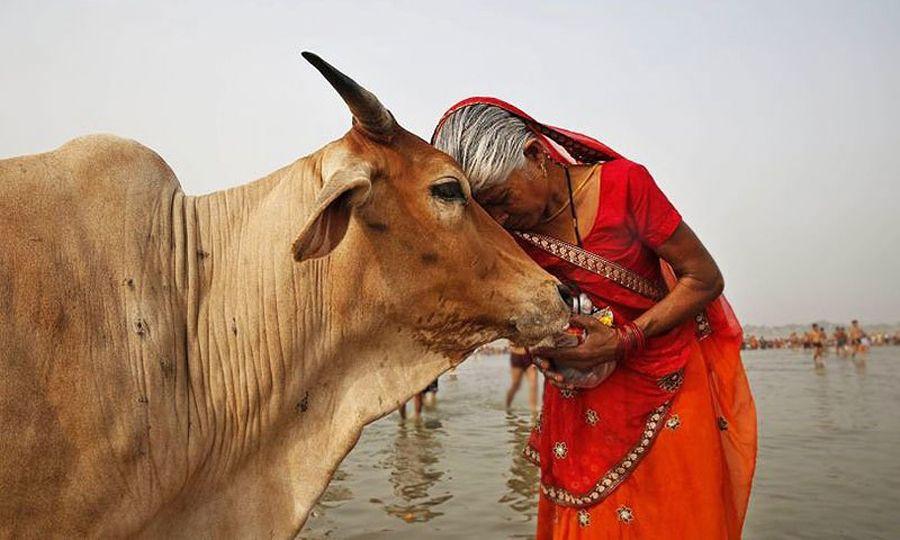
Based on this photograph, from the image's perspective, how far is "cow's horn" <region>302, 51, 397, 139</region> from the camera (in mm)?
2141

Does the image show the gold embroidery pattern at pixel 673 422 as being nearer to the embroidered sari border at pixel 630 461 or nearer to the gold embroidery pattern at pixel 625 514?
the embroidered sari border at pixel 630 461

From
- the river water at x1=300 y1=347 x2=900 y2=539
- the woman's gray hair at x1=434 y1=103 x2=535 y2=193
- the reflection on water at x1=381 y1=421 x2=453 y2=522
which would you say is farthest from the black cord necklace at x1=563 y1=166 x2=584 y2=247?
the reflection on water at x1=381 y1=421 x2=453 y2=522

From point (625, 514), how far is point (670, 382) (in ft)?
1.68

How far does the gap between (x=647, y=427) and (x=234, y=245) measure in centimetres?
162

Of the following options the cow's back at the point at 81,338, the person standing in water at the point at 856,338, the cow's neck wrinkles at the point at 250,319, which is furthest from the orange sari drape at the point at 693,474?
the person standing in water at the point at 856,338

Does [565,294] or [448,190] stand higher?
[448,190]

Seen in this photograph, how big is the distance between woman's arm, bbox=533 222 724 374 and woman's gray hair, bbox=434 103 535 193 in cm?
61

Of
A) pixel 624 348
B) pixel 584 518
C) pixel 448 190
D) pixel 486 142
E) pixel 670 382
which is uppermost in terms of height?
pixel 486 142

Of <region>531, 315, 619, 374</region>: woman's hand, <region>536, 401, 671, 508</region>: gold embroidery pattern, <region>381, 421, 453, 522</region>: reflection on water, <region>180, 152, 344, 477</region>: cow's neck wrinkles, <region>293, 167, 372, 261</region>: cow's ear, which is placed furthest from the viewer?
<region>381, 421, 453, 522</region>: reflection on water

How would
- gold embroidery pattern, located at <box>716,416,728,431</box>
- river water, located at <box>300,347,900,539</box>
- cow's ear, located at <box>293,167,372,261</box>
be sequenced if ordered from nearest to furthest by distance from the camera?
cow's ear, located at <box>293,167,372,261</box> < gold embroidery pattern, located at <box>716,416,728,431</box> < river water, located at <box>300,347,900,539</box>

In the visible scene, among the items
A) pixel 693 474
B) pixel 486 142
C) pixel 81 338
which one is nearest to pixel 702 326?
pixel 693 474

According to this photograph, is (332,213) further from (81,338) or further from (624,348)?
(624,348)

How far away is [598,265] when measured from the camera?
2.66m

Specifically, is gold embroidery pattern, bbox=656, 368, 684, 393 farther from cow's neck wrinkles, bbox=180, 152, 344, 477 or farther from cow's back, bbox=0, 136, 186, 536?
cow's back, bbox=0, 136, 186, 536
